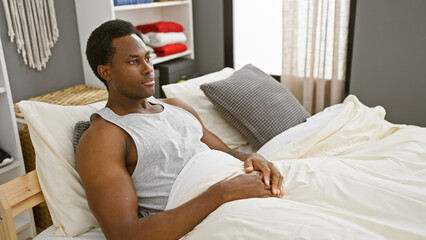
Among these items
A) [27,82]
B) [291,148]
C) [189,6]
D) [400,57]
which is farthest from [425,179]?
[189,6]

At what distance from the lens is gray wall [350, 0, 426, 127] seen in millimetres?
2273

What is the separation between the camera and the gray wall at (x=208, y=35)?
2.94 meters

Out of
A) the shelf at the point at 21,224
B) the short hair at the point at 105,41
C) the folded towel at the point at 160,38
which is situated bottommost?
the shelf at the point at 21,224

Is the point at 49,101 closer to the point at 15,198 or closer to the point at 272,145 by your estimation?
the point at 15,198

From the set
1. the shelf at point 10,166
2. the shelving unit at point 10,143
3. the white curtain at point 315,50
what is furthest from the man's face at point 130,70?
the white curtain at point 315,50

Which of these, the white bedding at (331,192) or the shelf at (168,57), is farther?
the shelf at (168,57)

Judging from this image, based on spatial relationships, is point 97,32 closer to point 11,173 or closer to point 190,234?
point 190,234

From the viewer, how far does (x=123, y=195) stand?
3.49 feet

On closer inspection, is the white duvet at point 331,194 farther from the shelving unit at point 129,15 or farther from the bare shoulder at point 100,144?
the shelving unit at point 129,15

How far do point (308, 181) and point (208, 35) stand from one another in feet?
6.91

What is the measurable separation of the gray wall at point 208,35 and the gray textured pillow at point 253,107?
46.6 inches

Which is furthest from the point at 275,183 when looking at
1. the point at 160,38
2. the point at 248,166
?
the point at 160,38

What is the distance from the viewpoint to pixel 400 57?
7.68 feet

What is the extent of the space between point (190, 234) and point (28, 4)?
1.62m
